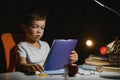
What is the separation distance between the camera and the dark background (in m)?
3.99

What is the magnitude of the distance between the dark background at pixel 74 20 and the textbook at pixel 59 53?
1435 millimetres

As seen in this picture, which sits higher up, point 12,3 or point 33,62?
point 12,3

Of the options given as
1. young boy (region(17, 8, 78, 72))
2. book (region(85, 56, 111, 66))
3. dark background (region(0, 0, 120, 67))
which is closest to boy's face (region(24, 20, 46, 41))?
young boy (region(17, 8, 78, 72))

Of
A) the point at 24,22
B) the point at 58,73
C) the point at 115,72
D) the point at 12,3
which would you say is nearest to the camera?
the point at 58,73

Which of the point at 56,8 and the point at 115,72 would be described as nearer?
the point at 115,72

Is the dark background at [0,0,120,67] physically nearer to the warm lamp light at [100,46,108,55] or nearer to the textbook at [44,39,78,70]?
the warm lamp light at [100,46,108,55]

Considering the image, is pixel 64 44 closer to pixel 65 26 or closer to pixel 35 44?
pixel 35 44

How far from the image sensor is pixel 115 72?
2760 mm

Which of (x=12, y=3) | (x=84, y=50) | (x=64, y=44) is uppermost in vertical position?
(x=12, y=3)

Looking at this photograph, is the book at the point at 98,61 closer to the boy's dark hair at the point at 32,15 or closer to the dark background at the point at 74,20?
the boy's dark hair at the point at 32,15

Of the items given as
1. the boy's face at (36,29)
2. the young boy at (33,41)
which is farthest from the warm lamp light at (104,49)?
the boy's face at (36,29)

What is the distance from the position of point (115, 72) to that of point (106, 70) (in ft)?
0.26

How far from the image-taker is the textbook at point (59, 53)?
2.51 m

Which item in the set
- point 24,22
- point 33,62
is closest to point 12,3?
point 24,22
